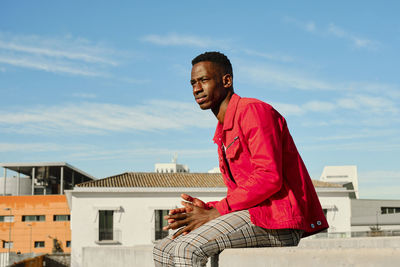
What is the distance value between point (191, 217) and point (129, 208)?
27360mm

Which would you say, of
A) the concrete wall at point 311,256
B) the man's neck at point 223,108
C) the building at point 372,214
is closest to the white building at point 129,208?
the building at point 372,214

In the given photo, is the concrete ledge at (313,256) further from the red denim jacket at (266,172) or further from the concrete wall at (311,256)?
the red denim jacket at (266,172)

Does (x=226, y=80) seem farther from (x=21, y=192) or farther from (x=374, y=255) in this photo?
(x=21, y=192)

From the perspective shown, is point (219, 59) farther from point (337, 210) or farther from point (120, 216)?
point (337, 210)

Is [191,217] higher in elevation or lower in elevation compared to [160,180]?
lower

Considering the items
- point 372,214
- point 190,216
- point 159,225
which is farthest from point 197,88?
point 372,214

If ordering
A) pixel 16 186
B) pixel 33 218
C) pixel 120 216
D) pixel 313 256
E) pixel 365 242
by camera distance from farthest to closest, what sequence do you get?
1. pixel 16 186
2. pixel 33 218
3. pixel 120 216
4. pixel 365 242
5. pixel 313 256

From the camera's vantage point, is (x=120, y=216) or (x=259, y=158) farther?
(x=120, y=216)

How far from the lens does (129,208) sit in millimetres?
29203

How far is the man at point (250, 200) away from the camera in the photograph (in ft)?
7.62

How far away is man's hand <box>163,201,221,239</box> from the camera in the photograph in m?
2.43

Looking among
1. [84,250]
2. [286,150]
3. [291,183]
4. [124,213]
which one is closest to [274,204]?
[291,183]

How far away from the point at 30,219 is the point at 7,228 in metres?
2.39

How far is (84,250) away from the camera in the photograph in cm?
535
